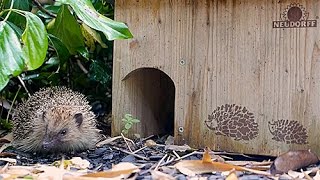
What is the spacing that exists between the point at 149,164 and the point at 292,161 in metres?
0.59

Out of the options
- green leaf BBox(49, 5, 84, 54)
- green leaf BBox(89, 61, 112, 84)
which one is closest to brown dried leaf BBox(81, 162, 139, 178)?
green leaf BBox(49, 5, 84, 54)

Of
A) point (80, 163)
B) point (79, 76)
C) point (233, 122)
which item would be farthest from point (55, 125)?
point (79, 76)

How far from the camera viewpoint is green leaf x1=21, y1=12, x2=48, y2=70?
7.70 ft

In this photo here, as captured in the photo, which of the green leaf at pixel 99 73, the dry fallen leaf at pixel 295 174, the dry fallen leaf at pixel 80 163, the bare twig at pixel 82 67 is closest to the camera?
the dry fallen leaf at pixel 295 174

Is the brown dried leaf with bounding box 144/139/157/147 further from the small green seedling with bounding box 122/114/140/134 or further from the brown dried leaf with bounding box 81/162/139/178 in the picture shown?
the brown dried leaf with bounding box 81/162/139/178

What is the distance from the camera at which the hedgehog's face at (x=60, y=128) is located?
2867mm

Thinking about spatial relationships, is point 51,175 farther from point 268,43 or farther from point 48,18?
point 48,18

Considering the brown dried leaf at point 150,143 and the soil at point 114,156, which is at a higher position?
the brown dried leaf at point 150,143

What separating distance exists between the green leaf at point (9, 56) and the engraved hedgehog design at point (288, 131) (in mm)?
1146

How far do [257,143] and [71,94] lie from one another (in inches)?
40.3

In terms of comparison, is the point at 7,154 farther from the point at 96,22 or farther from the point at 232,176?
the point at 232,176

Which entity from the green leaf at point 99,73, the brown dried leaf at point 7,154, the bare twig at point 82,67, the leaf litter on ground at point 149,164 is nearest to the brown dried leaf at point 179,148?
the leaf litter on ground at point 149,164

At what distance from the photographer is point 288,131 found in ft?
8.59

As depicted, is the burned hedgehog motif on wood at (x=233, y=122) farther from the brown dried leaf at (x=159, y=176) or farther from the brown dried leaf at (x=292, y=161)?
the brown dried leaf at (x=159, y=176)
